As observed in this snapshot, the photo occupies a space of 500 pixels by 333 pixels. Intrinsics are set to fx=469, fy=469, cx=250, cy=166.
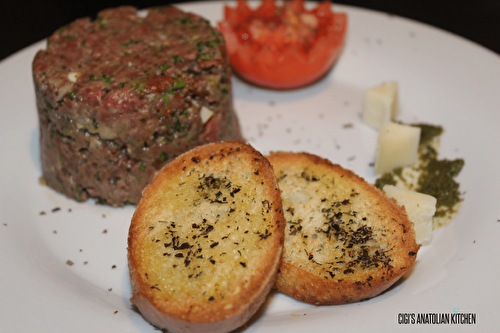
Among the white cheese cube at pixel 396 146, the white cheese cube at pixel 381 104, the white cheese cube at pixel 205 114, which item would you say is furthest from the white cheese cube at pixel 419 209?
the white cheese cube at pixel 205 114

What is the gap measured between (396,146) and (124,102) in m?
1.94

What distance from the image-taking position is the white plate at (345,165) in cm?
252

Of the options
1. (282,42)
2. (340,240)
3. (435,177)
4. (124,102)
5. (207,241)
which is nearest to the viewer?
(207,241)

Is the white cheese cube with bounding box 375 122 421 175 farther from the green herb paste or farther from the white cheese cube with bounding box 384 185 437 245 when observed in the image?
the white cheese cube with bounding box 384 185 437 245

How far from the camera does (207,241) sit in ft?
7.98

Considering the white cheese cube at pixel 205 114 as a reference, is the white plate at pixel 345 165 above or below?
below

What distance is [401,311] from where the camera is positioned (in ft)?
8.05

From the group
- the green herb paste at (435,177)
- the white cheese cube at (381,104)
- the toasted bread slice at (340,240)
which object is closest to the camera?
the toasted bread slice at (340,240)

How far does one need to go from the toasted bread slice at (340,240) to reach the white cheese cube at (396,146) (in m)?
0.66

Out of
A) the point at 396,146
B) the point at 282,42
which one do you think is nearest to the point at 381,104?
the point at 396,146

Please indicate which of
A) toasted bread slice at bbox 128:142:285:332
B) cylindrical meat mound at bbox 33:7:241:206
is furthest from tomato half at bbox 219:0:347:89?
toasted bread slice at bbox 128:142:285:332

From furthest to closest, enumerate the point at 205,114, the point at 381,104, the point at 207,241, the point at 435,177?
the point at 381,104
the point at 435,177
the point at 205,114
the point at 207,241

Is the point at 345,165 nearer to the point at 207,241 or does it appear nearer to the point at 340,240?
the point at 340,240

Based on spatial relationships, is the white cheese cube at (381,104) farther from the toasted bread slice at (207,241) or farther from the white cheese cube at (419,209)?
the toasted bread slice at (207,241)
